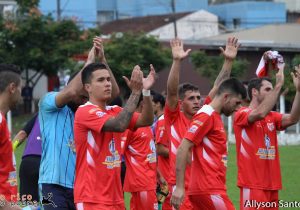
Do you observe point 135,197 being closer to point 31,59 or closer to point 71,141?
point 71,141

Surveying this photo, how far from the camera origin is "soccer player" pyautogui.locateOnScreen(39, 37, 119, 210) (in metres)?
7.80

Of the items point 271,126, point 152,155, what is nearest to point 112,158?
point 271,126

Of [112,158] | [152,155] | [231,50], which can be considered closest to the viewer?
[112,158]

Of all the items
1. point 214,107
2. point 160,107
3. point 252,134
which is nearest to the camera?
point 214,107

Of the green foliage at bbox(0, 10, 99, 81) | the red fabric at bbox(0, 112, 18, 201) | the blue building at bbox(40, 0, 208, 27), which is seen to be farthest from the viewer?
the blue building at bbox(40, 0, 208, 27)

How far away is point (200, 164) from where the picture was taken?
300 inches

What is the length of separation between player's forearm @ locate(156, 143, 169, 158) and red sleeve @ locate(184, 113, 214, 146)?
10.5 ft

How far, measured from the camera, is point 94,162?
693cm

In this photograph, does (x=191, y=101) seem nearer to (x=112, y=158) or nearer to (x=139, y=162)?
(x=139, y=162)

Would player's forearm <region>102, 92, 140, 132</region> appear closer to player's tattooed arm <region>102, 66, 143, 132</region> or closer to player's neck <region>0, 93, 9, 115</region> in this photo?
player's tattooed arm <region>102, 66, 143, 132</region>

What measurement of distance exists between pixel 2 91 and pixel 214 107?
2096 millimetres

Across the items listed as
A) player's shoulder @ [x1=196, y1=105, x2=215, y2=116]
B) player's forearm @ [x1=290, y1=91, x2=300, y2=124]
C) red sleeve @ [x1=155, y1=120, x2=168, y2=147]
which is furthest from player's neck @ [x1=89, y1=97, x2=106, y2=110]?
red sleeve @ [x1=155, y1=120, x2=168, y2=147]

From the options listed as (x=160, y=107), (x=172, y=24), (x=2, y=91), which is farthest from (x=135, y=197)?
→ (x=172, y=24)

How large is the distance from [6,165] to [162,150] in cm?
427
